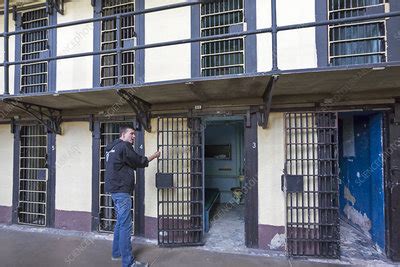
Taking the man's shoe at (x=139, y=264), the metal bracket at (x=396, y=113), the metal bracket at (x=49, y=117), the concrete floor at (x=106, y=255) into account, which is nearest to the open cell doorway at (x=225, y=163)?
the concrete floor at (x=106, y=255)

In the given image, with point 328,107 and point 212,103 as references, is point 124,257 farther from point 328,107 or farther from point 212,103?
point 328,107

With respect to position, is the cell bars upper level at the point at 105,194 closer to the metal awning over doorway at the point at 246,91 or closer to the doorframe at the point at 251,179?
the metal awning over doorway at the point at 246,91

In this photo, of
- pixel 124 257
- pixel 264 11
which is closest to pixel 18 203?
pixel 124 257

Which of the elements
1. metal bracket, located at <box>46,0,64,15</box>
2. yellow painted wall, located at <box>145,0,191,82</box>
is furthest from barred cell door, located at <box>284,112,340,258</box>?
metal bracket, located at <box>46,0,64,15</box>

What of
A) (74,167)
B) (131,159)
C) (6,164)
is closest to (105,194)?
(74,167)

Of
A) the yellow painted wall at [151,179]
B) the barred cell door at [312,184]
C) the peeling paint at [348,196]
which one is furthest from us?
the peeling paint at [348,196]

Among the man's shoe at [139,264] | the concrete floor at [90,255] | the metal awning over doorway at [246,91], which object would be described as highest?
the metal awning over doorway at [246,91]

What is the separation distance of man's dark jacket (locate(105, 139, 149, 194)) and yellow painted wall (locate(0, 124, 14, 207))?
3849mm

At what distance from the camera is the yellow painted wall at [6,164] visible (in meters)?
6.21

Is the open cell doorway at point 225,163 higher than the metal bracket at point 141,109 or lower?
lower

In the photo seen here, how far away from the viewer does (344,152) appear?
5.86 meters

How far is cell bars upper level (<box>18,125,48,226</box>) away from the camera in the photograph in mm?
6090

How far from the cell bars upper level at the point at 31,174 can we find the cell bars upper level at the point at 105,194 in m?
1.59

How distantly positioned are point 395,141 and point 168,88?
3.69 meters
